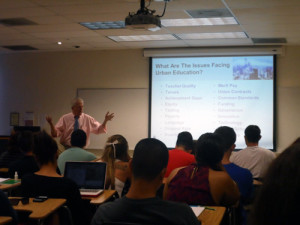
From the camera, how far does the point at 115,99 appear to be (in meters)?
8.41

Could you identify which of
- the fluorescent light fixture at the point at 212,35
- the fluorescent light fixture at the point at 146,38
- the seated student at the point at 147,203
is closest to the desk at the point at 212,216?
the seated student at the point at 147,203

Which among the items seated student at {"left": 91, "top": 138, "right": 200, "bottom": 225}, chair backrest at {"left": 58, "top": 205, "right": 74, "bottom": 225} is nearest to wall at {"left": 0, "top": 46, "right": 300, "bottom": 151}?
chair backrest at {"left": 58, "top": 205, "right": 74, "bottom": 225}

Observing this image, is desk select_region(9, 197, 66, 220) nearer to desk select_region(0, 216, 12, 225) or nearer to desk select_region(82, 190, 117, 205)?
desk select_region(0, 216, 12, 225)

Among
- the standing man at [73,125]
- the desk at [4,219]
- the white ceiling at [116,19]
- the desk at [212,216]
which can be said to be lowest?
the desk at [212,216]

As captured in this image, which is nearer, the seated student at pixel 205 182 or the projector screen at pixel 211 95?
the seated student at pixel 205 182

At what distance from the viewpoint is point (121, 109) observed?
8.36 metres

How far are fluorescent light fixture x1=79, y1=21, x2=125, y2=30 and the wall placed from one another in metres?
2.00

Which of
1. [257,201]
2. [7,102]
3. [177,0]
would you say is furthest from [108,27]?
[257,201]

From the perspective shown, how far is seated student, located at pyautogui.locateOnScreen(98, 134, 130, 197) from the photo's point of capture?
4027 millimetres

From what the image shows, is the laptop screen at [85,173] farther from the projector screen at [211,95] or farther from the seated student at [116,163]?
the projector screen at [211,95]

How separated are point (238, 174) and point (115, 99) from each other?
16.9 feet

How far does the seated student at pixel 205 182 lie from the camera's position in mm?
2926

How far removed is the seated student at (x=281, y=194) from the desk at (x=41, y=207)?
2098mm

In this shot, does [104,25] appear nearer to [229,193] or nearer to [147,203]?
[229,193]
